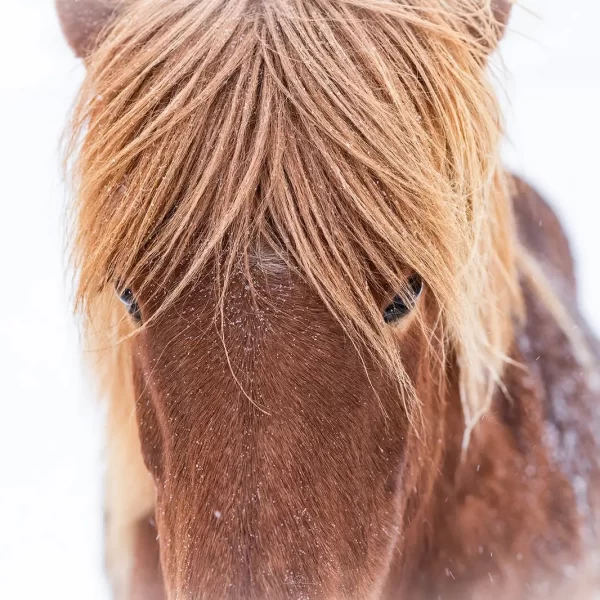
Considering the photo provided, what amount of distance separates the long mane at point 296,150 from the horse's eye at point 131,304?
3cm

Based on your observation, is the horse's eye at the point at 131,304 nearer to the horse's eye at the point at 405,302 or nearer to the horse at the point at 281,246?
the horse at the point at 281,246

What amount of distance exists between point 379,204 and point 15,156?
277 centimetres

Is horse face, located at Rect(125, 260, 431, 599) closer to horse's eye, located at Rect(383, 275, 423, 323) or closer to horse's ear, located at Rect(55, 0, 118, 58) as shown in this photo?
horse's eye, located at Rect(383, 275, 423, 323)

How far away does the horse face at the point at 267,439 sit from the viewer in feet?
2.43

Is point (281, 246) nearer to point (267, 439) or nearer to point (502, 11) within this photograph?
point (267, 439)

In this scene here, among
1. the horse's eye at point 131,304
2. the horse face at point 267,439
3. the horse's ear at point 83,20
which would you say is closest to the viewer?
the horse face at point 267,439

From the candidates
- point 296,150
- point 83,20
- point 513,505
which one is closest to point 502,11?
point 296,150

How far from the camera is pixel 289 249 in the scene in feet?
2.56

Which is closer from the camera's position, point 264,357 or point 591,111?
point 264,357

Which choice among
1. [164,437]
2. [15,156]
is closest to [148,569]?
[164,437]

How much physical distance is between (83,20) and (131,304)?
506mm

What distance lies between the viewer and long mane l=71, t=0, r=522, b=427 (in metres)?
0.78

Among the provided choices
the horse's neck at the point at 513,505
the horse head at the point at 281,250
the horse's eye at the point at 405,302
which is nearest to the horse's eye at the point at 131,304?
the horse head at the point at 281,250

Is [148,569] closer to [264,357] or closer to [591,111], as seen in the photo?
[264,357]
